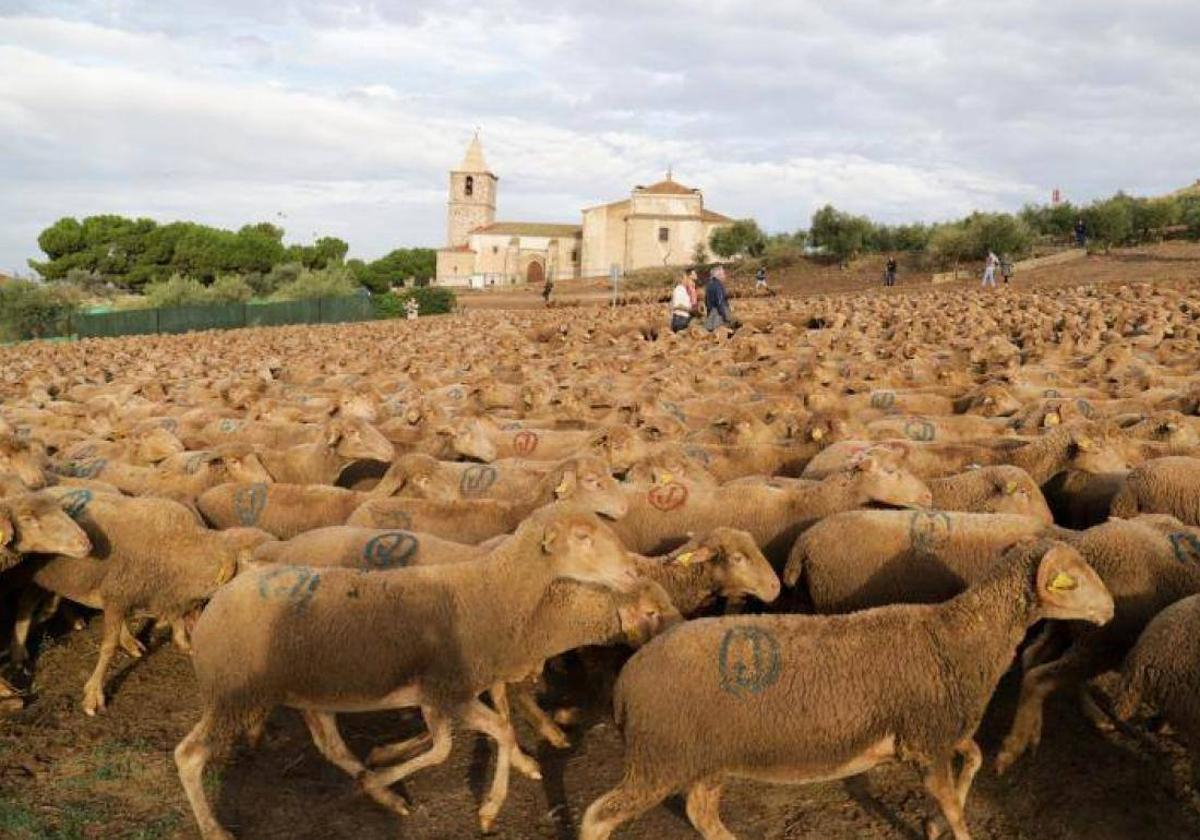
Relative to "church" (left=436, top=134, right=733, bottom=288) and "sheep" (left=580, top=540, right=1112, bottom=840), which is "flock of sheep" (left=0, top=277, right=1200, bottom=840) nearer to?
"sheep" (left=580, top=540, right=1112, bottom=840)

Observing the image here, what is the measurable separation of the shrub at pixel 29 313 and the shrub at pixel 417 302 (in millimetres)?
16412

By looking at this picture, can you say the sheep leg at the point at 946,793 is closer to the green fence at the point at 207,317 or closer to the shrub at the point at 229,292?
the green fence at the point at 207,317

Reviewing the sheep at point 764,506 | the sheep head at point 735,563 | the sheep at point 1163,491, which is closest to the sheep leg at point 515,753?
the sheep head at point 735,563

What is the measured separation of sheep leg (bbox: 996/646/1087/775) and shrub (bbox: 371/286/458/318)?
52.6 m

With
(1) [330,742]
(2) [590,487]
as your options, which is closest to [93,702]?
(1) [330,742]

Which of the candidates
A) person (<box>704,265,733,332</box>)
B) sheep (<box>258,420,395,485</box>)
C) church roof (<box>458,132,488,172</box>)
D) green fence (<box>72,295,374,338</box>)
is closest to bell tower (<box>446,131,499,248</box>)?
church roof (<box>458,132,488,172</box>)

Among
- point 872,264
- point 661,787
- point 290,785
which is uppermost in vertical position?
point 872,264

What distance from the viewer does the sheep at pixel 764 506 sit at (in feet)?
23.8

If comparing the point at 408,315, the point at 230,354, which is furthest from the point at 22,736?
the point at 408,315

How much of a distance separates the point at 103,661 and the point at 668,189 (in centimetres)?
9063

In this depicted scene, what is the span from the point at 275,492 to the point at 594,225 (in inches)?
3575

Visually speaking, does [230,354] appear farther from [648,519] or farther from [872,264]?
[872,264]

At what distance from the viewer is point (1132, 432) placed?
30.1 ft

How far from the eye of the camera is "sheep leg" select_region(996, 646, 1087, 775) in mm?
5215
